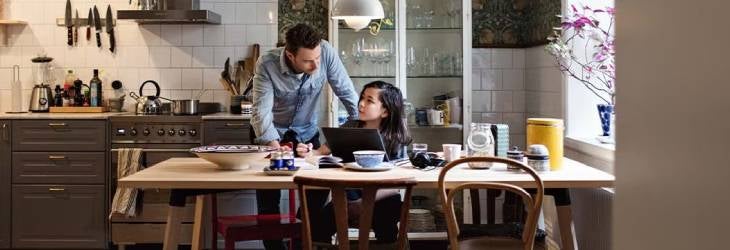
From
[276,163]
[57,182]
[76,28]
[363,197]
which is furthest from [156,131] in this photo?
[363,197]

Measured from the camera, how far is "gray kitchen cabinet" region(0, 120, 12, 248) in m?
4.90

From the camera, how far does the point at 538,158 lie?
121 inches

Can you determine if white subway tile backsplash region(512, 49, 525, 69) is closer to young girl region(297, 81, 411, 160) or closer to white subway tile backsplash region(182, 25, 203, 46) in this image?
young girl region(297, 81, 411, 160)

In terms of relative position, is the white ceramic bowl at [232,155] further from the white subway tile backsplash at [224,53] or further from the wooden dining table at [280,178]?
the white subway tile backsplash at [224,53]

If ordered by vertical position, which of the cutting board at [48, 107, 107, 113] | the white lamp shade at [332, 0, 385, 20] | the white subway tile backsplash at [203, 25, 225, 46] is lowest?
the cutting board at [48, 107, 107, 113]

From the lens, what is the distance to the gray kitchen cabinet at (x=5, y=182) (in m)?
4.90

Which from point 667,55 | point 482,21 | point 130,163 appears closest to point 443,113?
point 482,21

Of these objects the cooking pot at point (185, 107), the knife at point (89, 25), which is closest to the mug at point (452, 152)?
the cooking pot at point (185, 107)

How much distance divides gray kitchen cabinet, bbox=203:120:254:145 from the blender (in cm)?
133

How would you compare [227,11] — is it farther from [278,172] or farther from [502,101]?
[278,172]

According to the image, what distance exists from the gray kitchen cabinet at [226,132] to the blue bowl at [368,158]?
70.1 inches

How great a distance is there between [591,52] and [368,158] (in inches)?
59.5

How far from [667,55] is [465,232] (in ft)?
9.28

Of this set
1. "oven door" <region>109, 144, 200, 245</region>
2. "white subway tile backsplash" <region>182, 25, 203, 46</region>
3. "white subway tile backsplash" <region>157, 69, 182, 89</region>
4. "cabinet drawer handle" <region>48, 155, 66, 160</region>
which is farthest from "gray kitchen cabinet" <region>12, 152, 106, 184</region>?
"white subway tile backsplash" <region>182, 25, 203, 46</region>
